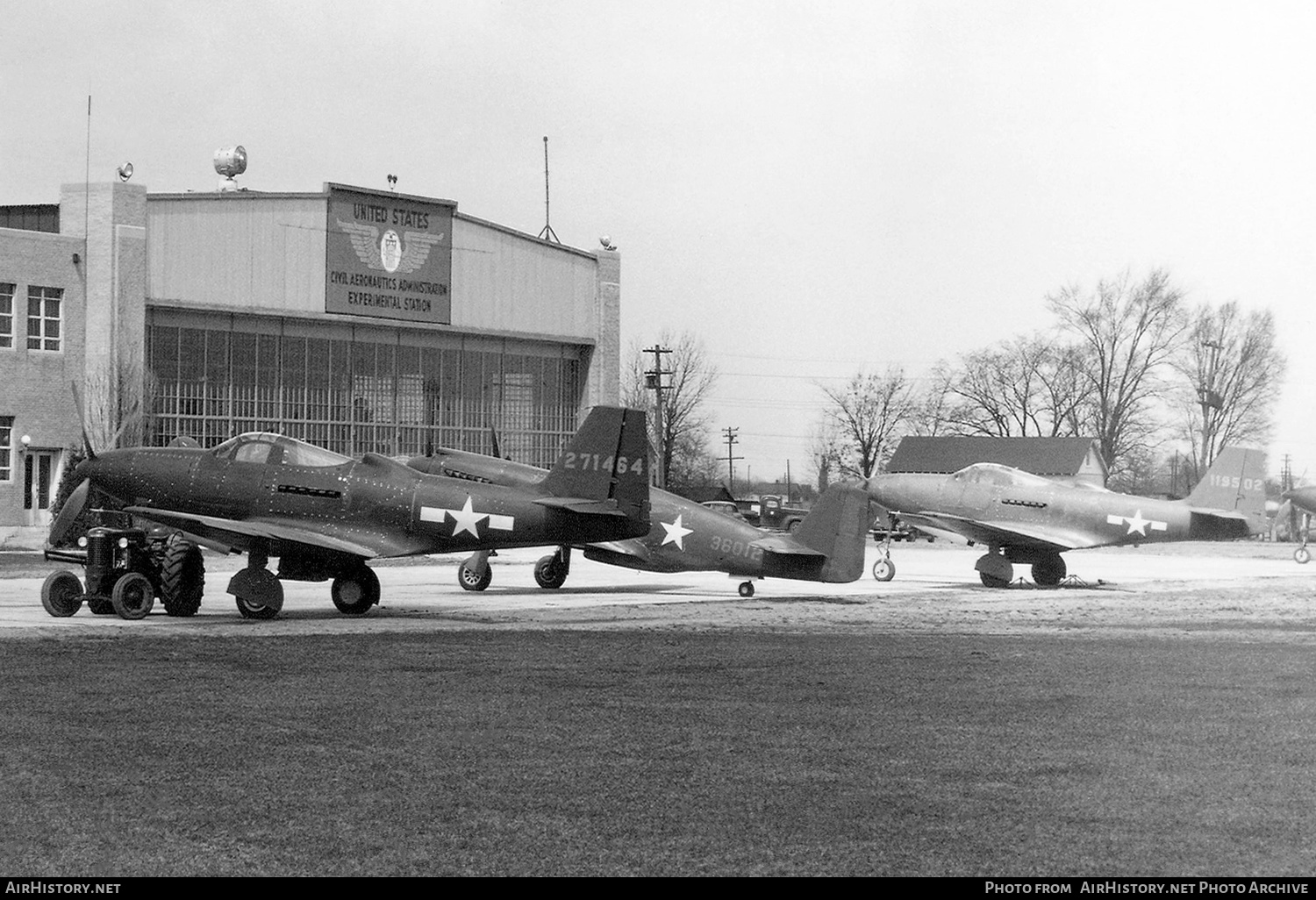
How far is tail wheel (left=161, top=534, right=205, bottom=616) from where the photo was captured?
19.8 meters

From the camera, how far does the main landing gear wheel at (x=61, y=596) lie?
63.6 feet

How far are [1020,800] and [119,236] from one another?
162ft

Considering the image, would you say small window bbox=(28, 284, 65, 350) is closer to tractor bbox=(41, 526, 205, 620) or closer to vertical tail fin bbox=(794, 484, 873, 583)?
tractor bbox=(41, 526, 205, 620)

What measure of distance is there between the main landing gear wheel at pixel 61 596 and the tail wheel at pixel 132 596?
430 mm

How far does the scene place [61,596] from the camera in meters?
19.4

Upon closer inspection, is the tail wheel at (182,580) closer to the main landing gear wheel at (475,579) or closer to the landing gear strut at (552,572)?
the main landing gear wheel at (475,579)

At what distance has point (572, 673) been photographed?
13258 mm

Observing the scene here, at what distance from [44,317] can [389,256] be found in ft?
39.6

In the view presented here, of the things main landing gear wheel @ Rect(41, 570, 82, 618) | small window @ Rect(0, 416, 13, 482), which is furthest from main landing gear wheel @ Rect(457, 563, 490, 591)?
small window @ Rect(0, 416, 13, 482)

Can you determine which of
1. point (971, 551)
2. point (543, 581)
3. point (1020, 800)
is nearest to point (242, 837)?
point (1020, 800)

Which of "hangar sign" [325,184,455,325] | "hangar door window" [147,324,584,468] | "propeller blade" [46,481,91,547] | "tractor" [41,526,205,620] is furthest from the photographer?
"hangar sign" [325,184,455,325]

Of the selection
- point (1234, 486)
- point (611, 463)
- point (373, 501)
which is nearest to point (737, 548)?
point (611, 463)

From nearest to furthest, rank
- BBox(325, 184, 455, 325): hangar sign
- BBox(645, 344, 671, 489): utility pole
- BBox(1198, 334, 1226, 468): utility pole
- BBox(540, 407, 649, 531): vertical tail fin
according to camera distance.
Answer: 1. BBox(540, 407, 649, 531): vertical tail fin
2. BBox(1198, 334, 1226, 468): utility pole
3. BBox(325, 184, 455, 325): hangar sign
4. BBox(645, 344, 671, 489): utility pole

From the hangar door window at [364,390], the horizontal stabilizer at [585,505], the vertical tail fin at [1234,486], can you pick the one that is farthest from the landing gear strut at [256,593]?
the hangar door window at [364,390]
